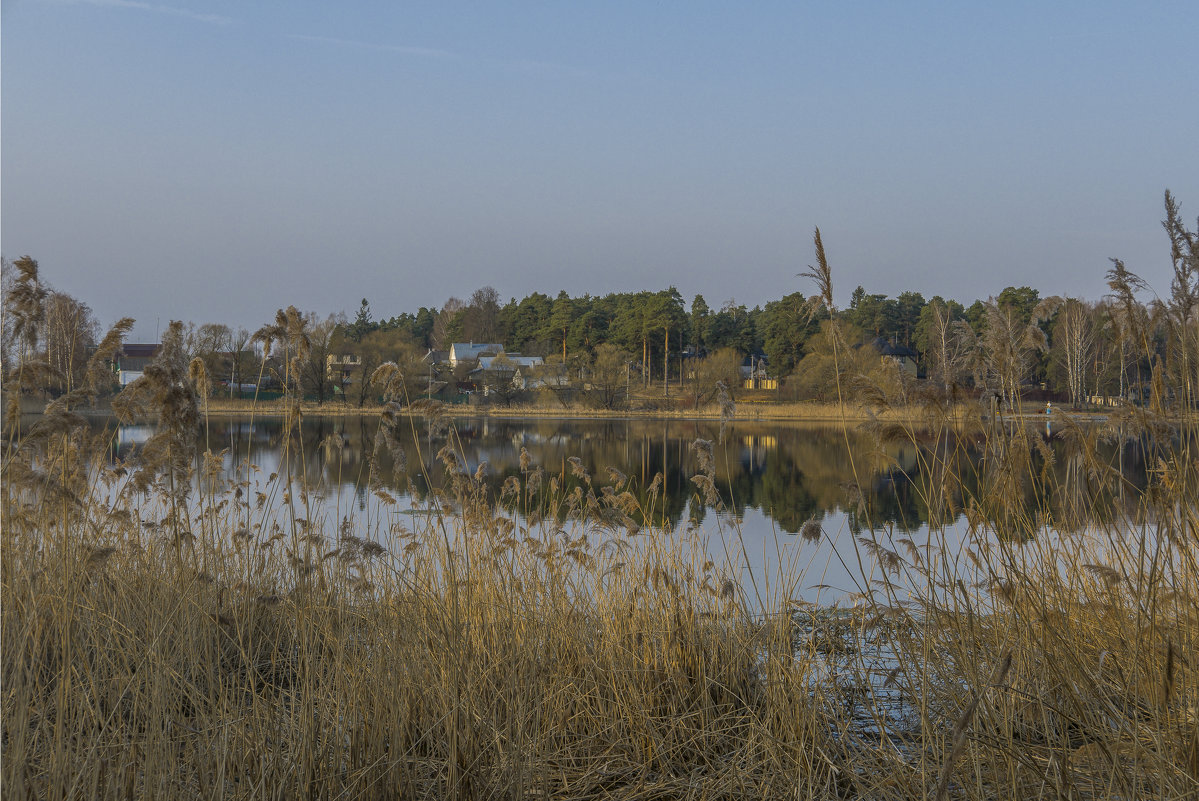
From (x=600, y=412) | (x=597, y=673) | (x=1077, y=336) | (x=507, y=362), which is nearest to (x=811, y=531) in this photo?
(x=597, y=673)

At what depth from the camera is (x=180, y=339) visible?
3.31 m

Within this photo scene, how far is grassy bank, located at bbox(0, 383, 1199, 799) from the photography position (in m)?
2.40

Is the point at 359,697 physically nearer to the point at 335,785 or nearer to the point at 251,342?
the point at 335,785

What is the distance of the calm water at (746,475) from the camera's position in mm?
4098

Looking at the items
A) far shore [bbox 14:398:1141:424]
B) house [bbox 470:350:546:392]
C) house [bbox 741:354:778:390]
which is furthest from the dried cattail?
house [bbox 741:354:778:390]

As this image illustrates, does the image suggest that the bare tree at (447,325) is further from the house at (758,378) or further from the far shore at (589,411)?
the far shore at (589,411)

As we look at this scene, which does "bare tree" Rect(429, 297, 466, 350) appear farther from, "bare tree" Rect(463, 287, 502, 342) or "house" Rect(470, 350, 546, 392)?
"house" Rect(470, 350, 546, 392)

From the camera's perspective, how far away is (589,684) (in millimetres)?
3713

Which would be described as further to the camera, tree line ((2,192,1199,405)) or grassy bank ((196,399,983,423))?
grassy bank ((196,399,983,423))

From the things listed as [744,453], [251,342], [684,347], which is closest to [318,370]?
[744,453]

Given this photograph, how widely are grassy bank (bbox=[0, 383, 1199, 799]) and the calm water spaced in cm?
32

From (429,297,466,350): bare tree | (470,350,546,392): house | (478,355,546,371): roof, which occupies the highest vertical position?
(429,297,466,350): bare tree

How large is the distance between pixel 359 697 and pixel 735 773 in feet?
4.26

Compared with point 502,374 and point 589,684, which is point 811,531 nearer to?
point 589,684
